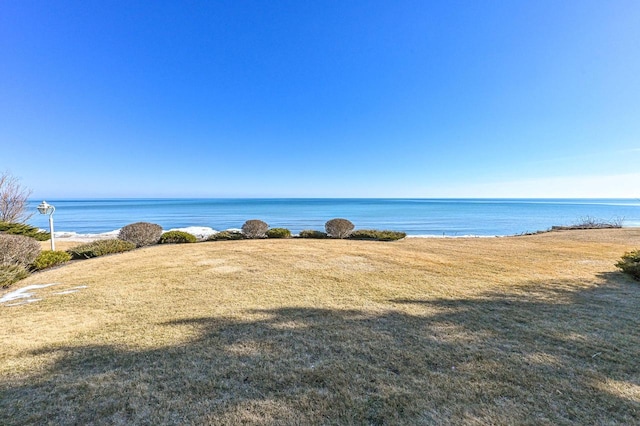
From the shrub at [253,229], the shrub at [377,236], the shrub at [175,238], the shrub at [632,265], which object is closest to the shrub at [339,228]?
the shrub at [377,236]

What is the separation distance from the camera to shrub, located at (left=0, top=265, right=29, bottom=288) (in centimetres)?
610

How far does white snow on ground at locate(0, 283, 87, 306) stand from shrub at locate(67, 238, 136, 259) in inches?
137

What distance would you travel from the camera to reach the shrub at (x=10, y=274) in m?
6.10

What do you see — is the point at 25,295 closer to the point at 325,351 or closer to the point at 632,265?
the point at 325,351

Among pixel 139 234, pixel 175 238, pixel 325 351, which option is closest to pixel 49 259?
pixel 139 234

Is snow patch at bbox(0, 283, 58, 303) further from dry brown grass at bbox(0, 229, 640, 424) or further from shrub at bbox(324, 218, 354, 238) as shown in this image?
shrub at bbox(324, 218, 354, 238)

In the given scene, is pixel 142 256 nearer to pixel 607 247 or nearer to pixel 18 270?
pixel 18 270

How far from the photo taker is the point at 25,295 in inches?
221

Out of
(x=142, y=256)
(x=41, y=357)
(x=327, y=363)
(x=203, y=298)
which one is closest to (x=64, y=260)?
(x=142, y=256)

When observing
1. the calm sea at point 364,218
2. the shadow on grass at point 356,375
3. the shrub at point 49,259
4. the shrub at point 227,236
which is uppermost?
the shadow on grass at point 356,375

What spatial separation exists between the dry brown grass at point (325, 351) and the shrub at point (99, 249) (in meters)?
2.96

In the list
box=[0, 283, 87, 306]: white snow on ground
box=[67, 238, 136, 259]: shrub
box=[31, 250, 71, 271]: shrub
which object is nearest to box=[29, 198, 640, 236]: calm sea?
box=[67, 238, 136, 259]: shrub

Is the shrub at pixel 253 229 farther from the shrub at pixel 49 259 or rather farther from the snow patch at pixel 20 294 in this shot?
the snow patch at pixel 20 294

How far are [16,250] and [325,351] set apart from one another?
8.38 metres
